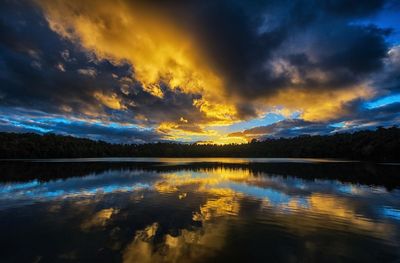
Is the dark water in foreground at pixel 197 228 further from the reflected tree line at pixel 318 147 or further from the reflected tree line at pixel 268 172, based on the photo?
the reflected tree line at pixel 318 147

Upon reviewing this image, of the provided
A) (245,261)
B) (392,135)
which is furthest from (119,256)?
(392,135)

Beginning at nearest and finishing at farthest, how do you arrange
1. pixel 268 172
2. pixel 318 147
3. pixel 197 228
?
1. pixel 197 228
2. pixel 268 172
3. pixel 318 147

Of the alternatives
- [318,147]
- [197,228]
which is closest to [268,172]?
[197,228]

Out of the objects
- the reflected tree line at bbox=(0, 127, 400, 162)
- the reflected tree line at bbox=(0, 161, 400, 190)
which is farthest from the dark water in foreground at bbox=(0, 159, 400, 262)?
the reflected tree line at bbox=(0, 127, 400, 162)

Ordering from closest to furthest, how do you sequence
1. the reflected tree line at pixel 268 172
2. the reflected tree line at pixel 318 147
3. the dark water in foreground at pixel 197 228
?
the dark water in foreground at pixel 197 228 < the reflected tree line at pixel 268 172 < the reflected tree line at pixel 318 147

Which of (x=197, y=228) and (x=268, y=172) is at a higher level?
(x=268, y=172)

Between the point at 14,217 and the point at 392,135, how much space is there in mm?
140891

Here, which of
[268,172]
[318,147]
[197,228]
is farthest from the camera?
[318,147]

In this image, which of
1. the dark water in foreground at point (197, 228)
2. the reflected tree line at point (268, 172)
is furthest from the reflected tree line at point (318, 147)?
the dark water in foreground at point (197, 228)

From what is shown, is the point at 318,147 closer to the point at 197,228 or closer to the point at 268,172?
the point at 268,172

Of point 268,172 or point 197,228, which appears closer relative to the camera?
point 197,228

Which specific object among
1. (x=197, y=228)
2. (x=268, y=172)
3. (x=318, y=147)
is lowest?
(x=197, y=228)

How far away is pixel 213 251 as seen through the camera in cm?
1241

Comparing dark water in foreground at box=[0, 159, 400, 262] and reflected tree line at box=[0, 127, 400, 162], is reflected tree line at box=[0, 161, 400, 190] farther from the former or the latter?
reflected tree line at box=[0, 127, 400, 162]
